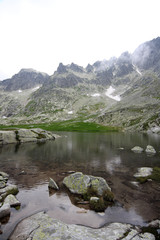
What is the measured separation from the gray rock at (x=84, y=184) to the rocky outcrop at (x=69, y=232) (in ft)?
21.0

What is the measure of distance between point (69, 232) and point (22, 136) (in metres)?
72.1

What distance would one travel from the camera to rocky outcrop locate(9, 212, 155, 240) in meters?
11.1

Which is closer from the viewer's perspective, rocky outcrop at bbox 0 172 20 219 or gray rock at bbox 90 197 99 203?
rocky outcrop at bbox 0 172 20 219

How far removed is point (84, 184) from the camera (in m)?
20.6

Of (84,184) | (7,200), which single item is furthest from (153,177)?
(7,200)

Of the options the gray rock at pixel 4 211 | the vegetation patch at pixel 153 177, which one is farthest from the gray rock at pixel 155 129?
the gray rock at pixel 4 211

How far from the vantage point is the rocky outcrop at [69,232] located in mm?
11070

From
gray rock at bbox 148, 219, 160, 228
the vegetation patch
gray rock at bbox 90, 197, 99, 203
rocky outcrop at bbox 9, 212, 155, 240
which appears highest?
rocky outcrop at bbox 9, 212, 155, 240

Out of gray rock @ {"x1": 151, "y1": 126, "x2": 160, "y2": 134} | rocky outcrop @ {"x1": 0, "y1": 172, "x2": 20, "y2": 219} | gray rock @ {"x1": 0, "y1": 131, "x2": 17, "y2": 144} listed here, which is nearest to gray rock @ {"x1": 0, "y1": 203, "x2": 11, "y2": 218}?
rocky outcrop @ {"x1": 0, "y1": 172, "x2": 20, "y2": 219}

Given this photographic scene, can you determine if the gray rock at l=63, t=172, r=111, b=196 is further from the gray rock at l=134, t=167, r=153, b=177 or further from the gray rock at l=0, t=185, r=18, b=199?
the gray rock at l=134, t=167, r=153, b=177

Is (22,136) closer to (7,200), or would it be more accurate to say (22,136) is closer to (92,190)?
(7,200)

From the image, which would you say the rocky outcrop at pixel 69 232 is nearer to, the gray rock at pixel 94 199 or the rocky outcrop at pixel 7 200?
the rocky outcrop at pixel 7 200

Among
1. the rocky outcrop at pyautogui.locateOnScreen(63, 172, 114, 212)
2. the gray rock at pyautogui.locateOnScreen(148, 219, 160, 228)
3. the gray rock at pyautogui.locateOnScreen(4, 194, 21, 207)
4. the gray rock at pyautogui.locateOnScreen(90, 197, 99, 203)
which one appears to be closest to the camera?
the gray rock at pyautogui.locateOnScreen(148, 219, 160, 228)

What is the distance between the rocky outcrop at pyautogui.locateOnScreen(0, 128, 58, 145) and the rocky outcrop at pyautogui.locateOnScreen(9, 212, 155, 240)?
213 ft
